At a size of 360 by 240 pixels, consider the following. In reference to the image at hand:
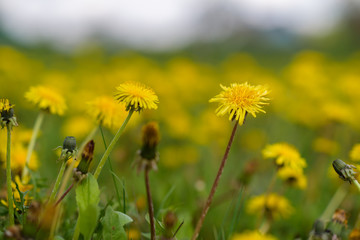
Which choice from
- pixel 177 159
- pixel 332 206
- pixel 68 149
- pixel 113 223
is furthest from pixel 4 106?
pixel 177 159

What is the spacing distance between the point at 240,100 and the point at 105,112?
53cm

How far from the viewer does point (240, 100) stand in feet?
4.58

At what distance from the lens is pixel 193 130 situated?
13.2 ft

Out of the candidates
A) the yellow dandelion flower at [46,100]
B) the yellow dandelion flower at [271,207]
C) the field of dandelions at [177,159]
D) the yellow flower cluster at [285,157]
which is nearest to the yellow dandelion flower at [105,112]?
the field of dandelions at [177,159]

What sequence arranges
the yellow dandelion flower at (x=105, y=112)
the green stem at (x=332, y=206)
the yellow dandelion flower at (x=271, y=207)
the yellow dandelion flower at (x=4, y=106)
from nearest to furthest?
the yellow dandelion flower at (x=4, y=106)
the yellow dandelion flower at (x=105, y=112)
the green stem at (x=332, y=206)
the yellow dandelion flower at (x=271, y=207)

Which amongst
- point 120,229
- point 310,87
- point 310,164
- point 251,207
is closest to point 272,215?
point 251,207

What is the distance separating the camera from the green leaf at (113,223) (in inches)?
52.7

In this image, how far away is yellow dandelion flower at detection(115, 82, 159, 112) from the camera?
133cm

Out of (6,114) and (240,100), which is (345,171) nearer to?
(240,100)

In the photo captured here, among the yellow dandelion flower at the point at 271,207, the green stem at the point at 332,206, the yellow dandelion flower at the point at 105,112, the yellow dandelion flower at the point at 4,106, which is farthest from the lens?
the yellow dandelion flower at the point at 271,207

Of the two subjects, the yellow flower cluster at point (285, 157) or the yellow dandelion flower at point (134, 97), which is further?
the yellow flower cluster at point (285, 157)

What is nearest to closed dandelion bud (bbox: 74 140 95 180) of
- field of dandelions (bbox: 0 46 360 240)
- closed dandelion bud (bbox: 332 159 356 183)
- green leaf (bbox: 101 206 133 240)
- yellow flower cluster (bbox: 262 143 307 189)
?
field of dandelions (bbox: 0 46 360 240)

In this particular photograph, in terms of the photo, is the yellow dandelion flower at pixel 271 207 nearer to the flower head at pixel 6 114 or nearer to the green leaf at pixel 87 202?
the green leaf at pixel 87 202

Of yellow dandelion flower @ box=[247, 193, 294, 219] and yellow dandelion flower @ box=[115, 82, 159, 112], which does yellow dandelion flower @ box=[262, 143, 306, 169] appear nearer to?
yellow dandelion flower @ box=[247, 193, 294, 219]
